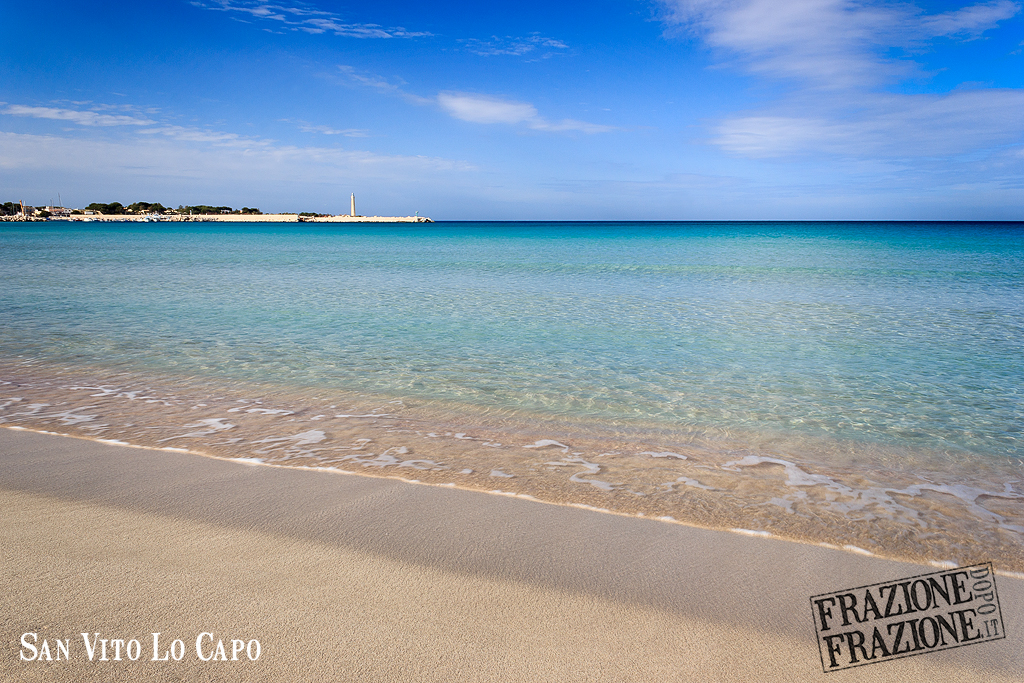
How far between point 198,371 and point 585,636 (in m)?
6.39

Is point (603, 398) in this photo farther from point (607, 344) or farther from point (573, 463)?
point (607, 344)

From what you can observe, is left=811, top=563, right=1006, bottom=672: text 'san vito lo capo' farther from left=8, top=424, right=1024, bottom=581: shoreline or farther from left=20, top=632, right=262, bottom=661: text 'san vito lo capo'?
left=20, top=632, right=262, bottom=661: text 'san vito lo capo'

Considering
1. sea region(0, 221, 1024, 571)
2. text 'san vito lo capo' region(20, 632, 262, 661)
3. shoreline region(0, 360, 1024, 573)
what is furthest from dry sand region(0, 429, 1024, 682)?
sea region(0, 221, 1024, 571)

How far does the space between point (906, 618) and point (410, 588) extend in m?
2.10

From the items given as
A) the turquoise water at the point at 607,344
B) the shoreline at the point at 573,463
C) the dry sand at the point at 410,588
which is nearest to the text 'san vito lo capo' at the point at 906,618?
the dry sand at the point at 410,588

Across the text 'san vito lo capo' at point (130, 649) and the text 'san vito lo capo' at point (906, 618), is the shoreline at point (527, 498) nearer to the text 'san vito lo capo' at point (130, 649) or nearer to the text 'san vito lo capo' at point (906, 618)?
the text 'san vito lo capo' at point (906, 618)

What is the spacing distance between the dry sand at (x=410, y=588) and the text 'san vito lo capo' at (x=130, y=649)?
0.02 m

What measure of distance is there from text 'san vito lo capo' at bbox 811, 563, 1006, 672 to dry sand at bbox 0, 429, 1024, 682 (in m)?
0.06

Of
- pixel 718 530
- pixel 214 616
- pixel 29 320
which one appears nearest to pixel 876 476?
pixel 718 530

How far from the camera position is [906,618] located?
238 centimetres

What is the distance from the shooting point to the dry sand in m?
2.00

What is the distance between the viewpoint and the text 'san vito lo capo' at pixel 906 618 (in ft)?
7.10

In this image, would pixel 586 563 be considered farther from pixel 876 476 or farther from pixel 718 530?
pixel 876 476

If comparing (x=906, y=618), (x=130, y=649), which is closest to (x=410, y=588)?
(x=130, y=649)
